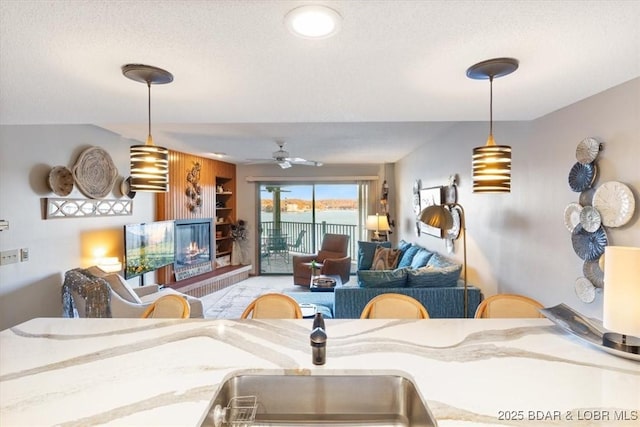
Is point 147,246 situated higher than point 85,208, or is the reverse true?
point 85,208

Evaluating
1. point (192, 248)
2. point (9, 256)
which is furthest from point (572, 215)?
point (192, 248)

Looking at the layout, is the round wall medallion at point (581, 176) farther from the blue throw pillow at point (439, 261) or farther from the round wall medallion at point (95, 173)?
the round wall medallion at point (95, 173)

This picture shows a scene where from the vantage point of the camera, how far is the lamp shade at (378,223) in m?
6.48

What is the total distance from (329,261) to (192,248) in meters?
2.48

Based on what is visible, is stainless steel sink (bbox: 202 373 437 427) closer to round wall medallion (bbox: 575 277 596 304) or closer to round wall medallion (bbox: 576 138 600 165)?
round wall medallion (bbox: 575 277 596 304)

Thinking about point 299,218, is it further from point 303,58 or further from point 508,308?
point 303,58

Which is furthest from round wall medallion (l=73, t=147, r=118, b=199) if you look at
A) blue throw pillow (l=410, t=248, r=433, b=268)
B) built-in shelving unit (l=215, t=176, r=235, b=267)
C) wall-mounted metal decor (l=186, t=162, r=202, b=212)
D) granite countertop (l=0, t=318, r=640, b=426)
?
blue throw pillow (l=410, t=248, r=433, b=268)

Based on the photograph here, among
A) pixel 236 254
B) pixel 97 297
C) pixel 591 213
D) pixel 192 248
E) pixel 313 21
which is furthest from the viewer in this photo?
pixel 236 254

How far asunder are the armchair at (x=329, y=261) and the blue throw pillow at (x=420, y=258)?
136 cm

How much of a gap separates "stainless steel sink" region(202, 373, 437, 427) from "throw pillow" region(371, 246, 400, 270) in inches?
152

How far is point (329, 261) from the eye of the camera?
5.51 meters

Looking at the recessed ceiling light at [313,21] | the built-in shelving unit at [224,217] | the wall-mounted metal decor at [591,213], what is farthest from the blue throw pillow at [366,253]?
the recessed ceiling light at [313,21]

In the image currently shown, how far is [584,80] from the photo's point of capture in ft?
5.75

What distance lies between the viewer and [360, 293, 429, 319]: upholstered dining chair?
201 centimetres
